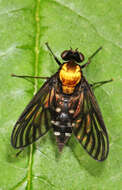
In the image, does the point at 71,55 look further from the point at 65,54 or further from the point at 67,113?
the point at 67,113

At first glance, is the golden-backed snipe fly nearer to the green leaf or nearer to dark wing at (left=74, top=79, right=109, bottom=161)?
dark wing at (left=74, top=79, right=109, bottom=161)

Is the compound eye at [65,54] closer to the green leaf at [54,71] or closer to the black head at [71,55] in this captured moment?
the black head at [71,55]

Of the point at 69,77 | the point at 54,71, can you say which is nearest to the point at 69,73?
the point at 69,77

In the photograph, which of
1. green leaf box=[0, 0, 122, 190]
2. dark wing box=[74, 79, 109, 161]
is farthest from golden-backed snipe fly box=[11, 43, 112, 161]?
green leaf box=[0, 0, 122, 190]

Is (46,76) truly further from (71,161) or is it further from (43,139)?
(71,161)

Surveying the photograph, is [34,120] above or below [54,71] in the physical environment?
below

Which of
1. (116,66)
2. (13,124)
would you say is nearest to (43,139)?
(13,124)
